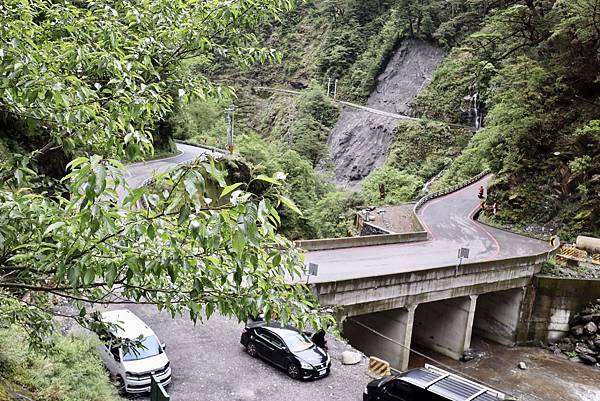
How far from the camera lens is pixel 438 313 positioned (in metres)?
25.1

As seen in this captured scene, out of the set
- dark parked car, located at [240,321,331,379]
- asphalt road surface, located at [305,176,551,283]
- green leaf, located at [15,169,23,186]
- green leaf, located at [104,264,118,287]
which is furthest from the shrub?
green leaf, located at [104,264,118,287]

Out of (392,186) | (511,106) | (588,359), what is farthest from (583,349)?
(392,186)

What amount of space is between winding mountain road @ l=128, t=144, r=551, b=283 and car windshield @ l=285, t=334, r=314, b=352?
3.71 meters

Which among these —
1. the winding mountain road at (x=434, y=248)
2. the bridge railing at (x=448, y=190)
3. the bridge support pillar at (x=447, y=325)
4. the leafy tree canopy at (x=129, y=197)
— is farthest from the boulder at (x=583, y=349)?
the leafy tree canopy at (x=129, y=197)

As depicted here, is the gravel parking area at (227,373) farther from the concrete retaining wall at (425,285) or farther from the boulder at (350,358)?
the concrete retaining wall at (425,285)

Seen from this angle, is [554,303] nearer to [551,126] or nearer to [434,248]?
[434,248]

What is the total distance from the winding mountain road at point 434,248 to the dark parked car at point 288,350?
3.84 metres

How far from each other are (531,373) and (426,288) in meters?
6.25

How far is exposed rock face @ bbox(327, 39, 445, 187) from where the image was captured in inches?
2422

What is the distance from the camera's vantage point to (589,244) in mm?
28109

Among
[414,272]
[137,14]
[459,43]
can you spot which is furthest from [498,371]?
[459,43]

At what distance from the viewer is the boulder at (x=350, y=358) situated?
15.2 meters

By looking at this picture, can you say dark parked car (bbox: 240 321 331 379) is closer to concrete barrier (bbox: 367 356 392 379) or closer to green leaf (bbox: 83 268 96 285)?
concrete barrier (bbox: 367 356 392 379)

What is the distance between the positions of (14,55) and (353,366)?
44.0 feet
